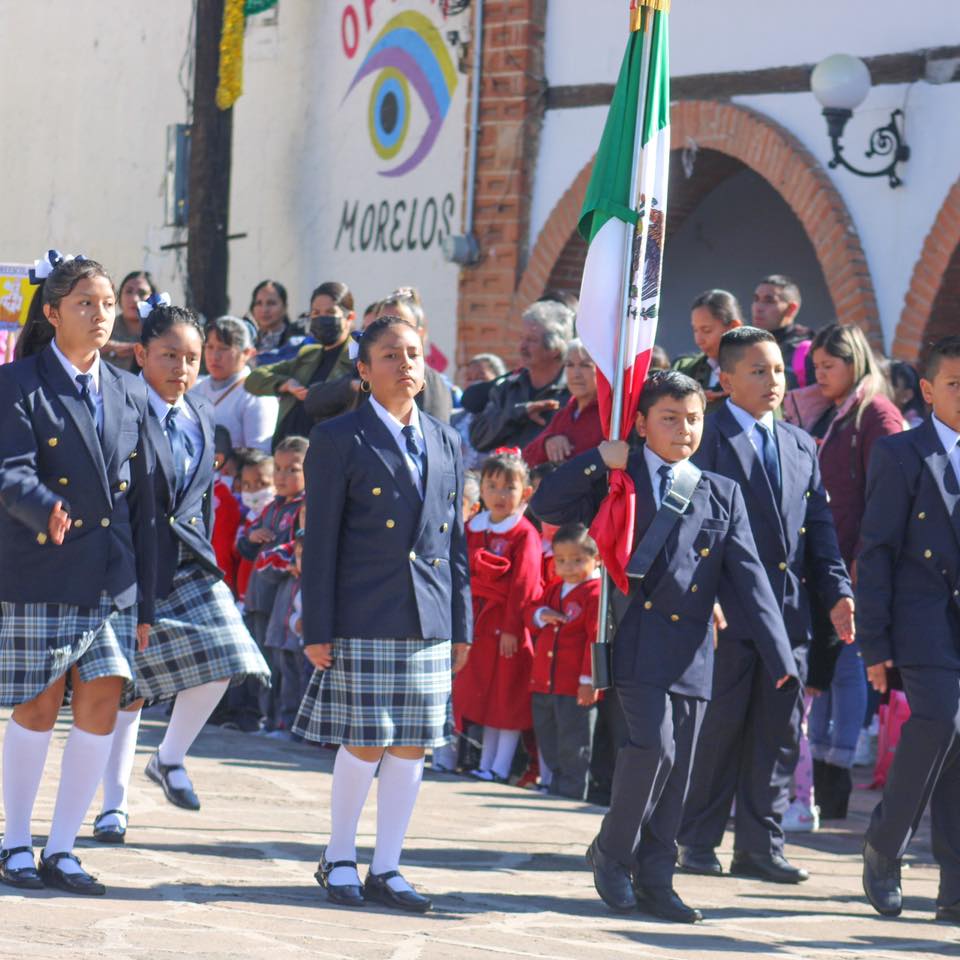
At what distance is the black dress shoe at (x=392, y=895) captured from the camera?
18.4 feet

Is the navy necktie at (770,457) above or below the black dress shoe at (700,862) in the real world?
above

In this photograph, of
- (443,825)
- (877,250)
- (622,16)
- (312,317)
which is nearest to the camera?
(443,825)

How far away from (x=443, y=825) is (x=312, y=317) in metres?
3.16

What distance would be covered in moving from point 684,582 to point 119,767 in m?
2.01

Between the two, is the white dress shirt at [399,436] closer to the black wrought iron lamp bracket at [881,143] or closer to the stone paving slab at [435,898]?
the stone paving slab at [435,898]

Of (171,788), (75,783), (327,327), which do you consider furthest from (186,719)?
(327,327)

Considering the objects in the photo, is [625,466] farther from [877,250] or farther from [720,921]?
[877,250]

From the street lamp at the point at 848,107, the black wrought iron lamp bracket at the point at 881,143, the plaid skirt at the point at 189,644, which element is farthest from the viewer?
the black wrought iron lamp bracket at the point at 881,143

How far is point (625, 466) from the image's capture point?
5988mm

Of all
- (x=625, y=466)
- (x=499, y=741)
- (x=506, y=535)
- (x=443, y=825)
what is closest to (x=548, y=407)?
(x=506, y=535)

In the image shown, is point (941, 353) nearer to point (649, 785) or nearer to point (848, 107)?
point (649, 785)

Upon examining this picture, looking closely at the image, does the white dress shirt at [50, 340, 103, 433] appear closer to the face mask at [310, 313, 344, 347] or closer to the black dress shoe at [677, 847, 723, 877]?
the black dress shoe at [677, 847, 723, 877]

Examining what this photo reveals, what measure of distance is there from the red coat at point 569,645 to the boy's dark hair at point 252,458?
224cm

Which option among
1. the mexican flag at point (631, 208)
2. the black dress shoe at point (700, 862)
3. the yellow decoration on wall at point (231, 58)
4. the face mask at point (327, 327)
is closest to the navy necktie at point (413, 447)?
the mexican flag at point (631, 208)
